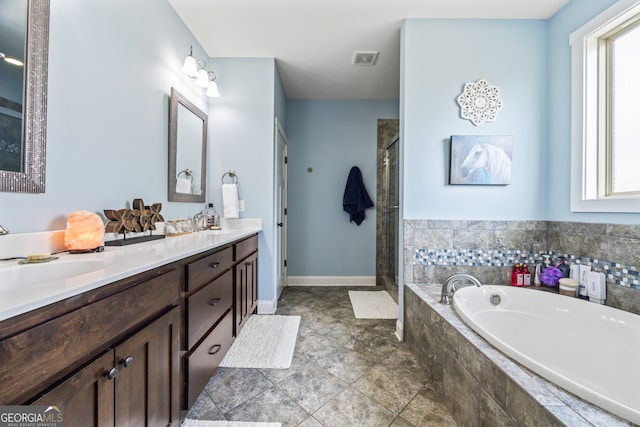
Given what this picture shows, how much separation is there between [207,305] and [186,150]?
1.38m

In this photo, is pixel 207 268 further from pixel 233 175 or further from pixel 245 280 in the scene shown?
pixel 233 175

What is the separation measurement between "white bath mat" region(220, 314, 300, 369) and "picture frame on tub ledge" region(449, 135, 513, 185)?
5.94ft

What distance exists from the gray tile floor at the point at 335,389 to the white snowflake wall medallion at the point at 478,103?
188 centimetres

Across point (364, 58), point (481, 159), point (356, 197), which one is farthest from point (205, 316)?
point (364, 58)

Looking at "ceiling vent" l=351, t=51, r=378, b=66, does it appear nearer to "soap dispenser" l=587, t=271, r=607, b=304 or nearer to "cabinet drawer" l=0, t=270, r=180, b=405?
"soap dispenser" l=587, t=271, r=607, b=304

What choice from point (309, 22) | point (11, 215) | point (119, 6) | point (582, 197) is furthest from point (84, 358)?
point (582, 197)

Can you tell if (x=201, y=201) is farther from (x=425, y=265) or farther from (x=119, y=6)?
(x=425, y=265)

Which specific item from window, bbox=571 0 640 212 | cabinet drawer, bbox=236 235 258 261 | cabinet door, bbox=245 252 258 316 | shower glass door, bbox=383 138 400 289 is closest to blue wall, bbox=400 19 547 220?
window, bbox=571 0 640 212

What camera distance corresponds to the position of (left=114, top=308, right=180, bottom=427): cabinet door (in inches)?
32.5

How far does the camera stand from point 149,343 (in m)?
0.95

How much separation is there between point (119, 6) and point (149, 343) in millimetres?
1785

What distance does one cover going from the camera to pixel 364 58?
2666 millimetres

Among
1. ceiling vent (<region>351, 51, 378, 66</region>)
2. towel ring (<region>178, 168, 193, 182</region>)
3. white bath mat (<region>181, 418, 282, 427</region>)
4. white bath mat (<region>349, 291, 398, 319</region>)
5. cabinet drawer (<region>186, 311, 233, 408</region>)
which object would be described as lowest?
white bath mat (<region>181, 418, 282, 427</region>)

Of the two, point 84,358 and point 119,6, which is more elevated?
point 119,6
